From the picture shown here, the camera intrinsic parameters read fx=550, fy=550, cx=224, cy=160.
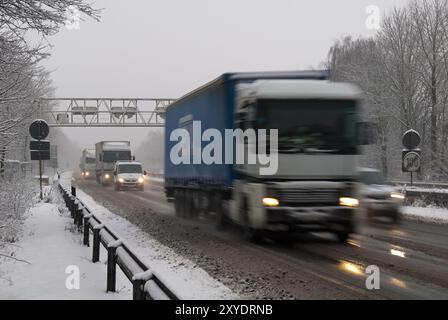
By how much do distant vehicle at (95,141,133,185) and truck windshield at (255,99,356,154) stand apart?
114ft

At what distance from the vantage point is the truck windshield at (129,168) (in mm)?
38656

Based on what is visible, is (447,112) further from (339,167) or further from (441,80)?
(339,167)

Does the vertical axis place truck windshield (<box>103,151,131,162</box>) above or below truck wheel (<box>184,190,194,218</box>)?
above

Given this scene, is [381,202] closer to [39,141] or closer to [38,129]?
[38,129]

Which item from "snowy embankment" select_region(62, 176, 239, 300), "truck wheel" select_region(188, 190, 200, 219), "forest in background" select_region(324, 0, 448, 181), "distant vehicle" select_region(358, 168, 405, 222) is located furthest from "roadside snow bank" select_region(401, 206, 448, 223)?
"forest in background" select_region(324, 0, 448, 181)

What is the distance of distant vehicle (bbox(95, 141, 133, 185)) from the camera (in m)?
44.9

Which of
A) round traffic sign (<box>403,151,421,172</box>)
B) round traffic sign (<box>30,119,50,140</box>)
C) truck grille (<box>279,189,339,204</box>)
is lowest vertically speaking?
truck grille (<box>279,189,339,204</box>)

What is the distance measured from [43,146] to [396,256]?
1671 cm

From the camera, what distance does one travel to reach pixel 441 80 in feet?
124

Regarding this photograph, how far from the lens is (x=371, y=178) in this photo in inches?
691

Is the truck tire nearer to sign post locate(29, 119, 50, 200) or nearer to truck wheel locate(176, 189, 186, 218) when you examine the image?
truck wheel locate(176, 189, 186, 218)

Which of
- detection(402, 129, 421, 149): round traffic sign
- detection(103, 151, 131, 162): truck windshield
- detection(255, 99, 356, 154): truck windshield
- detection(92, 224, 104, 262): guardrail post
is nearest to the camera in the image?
detection(92, 224, 104, 262): guardrail post

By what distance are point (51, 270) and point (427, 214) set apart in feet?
47.7
